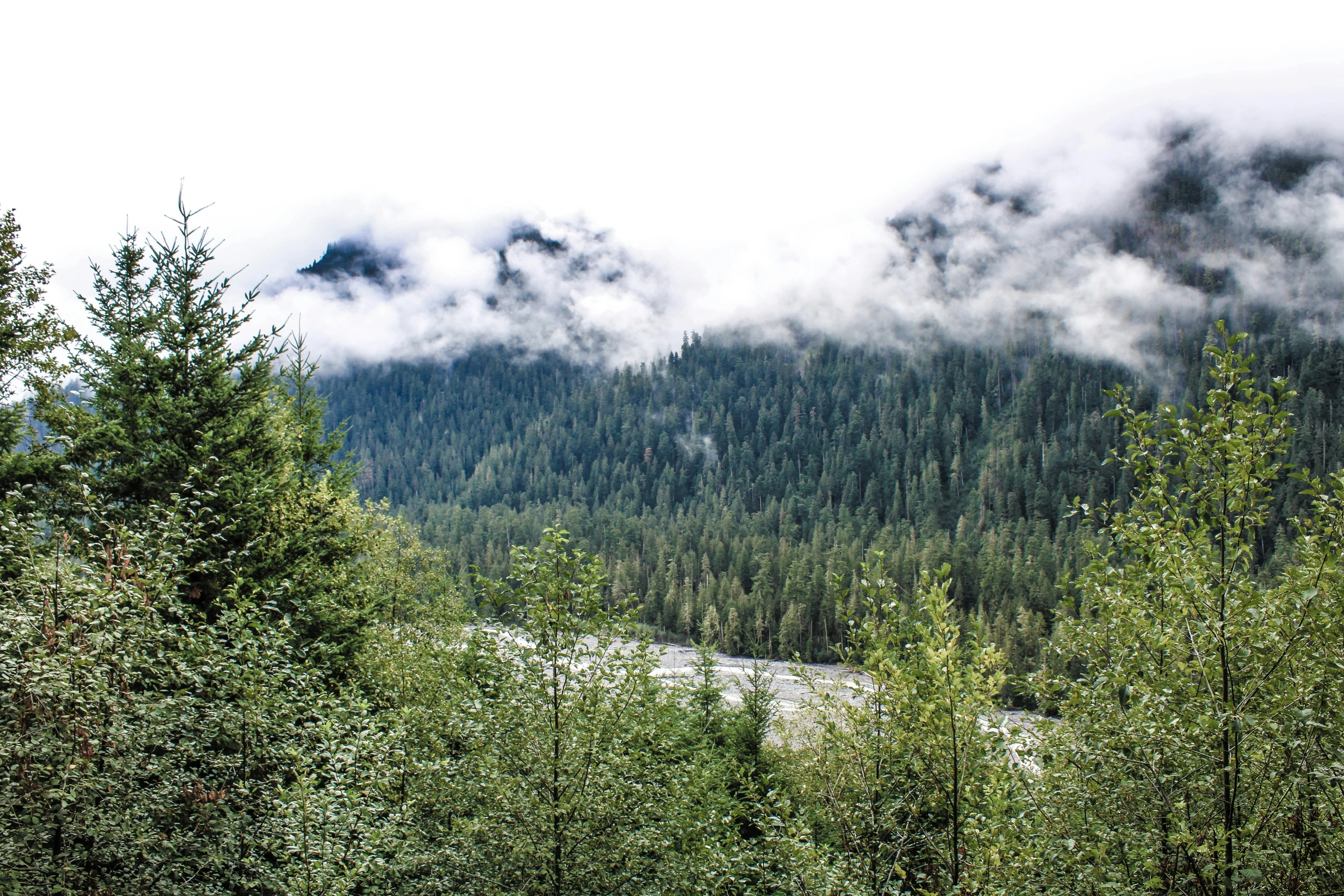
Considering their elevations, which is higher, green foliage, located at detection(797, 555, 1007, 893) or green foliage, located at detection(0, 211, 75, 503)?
green foliage, located at detection(0, 211, 75, 503)

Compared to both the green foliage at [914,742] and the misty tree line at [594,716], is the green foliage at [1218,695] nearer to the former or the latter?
the misty tree line at [594,716]

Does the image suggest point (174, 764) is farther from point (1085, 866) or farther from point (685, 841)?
point (1085, 866)

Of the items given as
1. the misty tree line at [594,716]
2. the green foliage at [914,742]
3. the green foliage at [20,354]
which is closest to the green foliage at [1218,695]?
the misty tree line at [594,716]

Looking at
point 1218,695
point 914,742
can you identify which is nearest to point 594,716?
point 914,742

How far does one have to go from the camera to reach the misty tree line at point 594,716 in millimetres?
6297

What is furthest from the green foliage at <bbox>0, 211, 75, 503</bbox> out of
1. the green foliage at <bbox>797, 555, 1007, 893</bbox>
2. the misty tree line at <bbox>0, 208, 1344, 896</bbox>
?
the green foliage at <bbox>797, 555, 1007, 893</bbox>

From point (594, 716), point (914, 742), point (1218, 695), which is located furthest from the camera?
point (594, 716)

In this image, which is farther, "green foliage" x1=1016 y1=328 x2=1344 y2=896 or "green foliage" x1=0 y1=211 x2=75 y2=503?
"green foliage" x1=0 y1=211 x2=75 y2=503

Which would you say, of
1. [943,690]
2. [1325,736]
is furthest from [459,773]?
[1325,736]

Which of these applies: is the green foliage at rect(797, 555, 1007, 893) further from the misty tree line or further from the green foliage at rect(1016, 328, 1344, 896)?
the green foliage at rect(1016, 328, 1344, 896)

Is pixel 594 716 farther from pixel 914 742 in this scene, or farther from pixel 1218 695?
pixel 1218 695

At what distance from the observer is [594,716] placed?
10219 mm

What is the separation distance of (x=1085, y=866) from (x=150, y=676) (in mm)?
12433

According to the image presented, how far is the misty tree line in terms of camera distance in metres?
6.30
